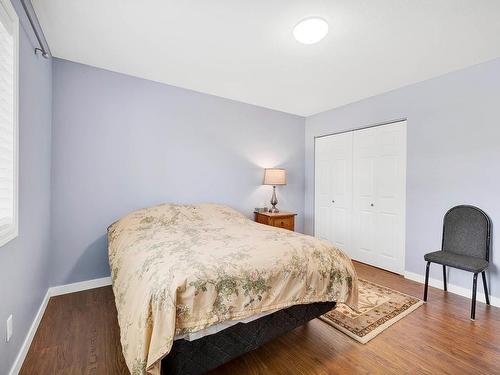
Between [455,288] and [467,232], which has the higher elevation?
[467,232]

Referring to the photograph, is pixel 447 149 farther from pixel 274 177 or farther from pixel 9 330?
pixel 9 330

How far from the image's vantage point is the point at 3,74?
54.1 inches

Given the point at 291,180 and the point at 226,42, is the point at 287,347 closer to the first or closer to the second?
the point at 226,42

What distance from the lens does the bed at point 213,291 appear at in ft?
3.81

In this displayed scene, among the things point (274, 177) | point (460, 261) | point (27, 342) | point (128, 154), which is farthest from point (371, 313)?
point (128, 154)

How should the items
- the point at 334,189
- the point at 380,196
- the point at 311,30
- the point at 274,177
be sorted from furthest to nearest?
1. the point at 334,189
2. the point at 274,177
3. the point at 380,196
4. the point at 311,30

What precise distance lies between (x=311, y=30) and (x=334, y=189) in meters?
2.57

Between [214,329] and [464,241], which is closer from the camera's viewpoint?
[214,329]

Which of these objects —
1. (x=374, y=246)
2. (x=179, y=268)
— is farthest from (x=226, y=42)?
(x=374, y=246)

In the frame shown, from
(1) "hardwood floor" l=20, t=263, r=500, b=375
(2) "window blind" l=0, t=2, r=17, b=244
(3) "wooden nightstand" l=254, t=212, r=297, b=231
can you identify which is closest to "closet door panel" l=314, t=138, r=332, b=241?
(3) "wooden nightstand" l=254, t=212, r=297, b=231

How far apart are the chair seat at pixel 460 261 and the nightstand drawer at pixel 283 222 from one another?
5.52ft

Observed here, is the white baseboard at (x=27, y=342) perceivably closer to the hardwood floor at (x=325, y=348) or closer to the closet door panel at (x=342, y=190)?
the hardwood floor at (x=325, y=348)

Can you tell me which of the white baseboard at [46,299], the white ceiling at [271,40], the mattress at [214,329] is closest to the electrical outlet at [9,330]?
the white baseboard at [46,299]

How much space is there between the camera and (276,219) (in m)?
3.52
